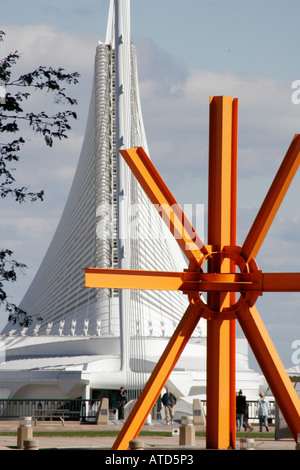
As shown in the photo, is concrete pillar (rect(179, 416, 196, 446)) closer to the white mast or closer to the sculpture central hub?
the sculpture central hub

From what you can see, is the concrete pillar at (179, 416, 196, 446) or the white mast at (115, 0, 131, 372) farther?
the white mast at (115, 0, 131, 372)

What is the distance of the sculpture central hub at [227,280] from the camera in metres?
12.5

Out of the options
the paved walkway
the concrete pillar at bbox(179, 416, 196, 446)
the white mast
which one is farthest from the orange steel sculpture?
the white mast

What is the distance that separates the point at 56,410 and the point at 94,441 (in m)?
7.70

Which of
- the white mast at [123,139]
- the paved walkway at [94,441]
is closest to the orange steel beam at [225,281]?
the paved walkway at [94,441]

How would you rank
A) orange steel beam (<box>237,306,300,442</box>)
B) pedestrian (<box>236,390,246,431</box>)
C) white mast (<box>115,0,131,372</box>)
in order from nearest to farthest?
orange steel beam (<box>237,306,300,442</box>) < pedestrian (<box>236,390,246,431</box>) < white mast (<box>115,0,131,372</box>)

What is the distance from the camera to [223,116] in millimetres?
13094

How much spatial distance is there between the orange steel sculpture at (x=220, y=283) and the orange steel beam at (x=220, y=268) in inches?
0.5

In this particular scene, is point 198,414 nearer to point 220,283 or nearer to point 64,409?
point 64,409

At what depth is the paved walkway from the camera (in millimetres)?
15273

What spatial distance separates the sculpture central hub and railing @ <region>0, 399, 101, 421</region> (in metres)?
13.7
